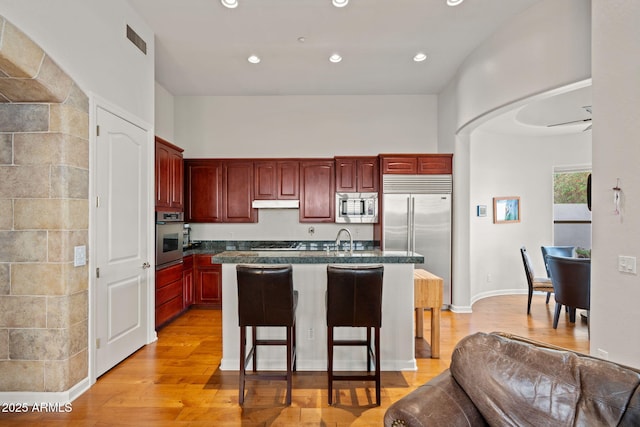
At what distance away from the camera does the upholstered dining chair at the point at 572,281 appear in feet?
12.4

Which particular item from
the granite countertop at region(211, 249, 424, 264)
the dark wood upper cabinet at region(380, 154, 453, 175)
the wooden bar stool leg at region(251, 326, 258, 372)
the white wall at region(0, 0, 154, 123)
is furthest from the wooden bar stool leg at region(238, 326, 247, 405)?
the dark wood upper cabinet at region(380, 154, 453, 175)

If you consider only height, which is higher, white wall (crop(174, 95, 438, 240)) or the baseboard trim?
white wall (crop(174, 95, 438, 240))

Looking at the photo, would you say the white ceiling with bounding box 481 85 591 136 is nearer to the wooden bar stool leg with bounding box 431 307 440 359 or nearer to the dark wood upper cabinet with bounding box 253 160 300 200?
the wooden bar stool leg with bounding box 431 307 440 359

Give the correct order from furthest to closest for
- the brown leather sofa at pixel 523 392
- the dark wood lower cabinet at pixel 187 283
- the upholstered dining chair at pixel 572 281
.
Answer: the dark wood lower cabinet at pixel 187 283, the upholstered dining chair at pixel 572 281, the brown leather sofa at pixel 523 392

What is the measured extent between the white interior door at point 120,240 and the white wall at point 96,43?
29 cm

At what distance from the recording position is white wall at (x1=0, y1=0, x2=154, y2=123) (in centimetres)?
226

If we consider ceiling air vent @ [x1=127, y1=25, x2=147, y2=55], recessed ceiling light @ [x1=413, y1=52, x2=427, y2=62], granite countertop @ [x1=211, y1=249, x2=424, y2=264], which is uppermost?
recessed ceiling light @ [x1=413, y1=52, x2=427, y2=62]

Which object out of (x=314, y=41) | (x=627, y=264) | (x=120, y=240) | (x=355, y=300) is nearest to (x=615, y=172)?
(x=627, y=264)

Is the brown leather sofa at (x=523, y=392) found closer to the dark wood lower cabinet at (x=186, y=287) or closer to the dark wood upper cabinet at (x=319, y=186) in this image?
the dark wood lower cabinet at (x=186, y=287)

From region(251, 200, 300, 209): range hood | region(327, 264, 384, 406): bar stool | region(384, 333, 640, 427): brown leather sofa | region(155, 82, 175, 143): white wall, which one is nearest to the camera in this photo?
region(384, 333, 640, 427): brown leather sofa

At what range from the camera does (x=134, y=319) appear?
335 centimetres

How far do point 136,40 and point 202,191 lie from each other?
8.10 ft

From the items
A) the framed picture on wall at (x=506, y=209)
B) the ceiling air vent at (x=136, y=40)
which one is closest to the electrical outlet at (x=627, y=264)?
the framed picture on wall at (x=506, y=209)

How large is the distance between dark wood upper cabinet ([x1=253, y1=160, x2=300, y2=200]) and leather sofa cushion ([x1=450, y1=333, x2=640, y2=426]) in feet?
14.0
